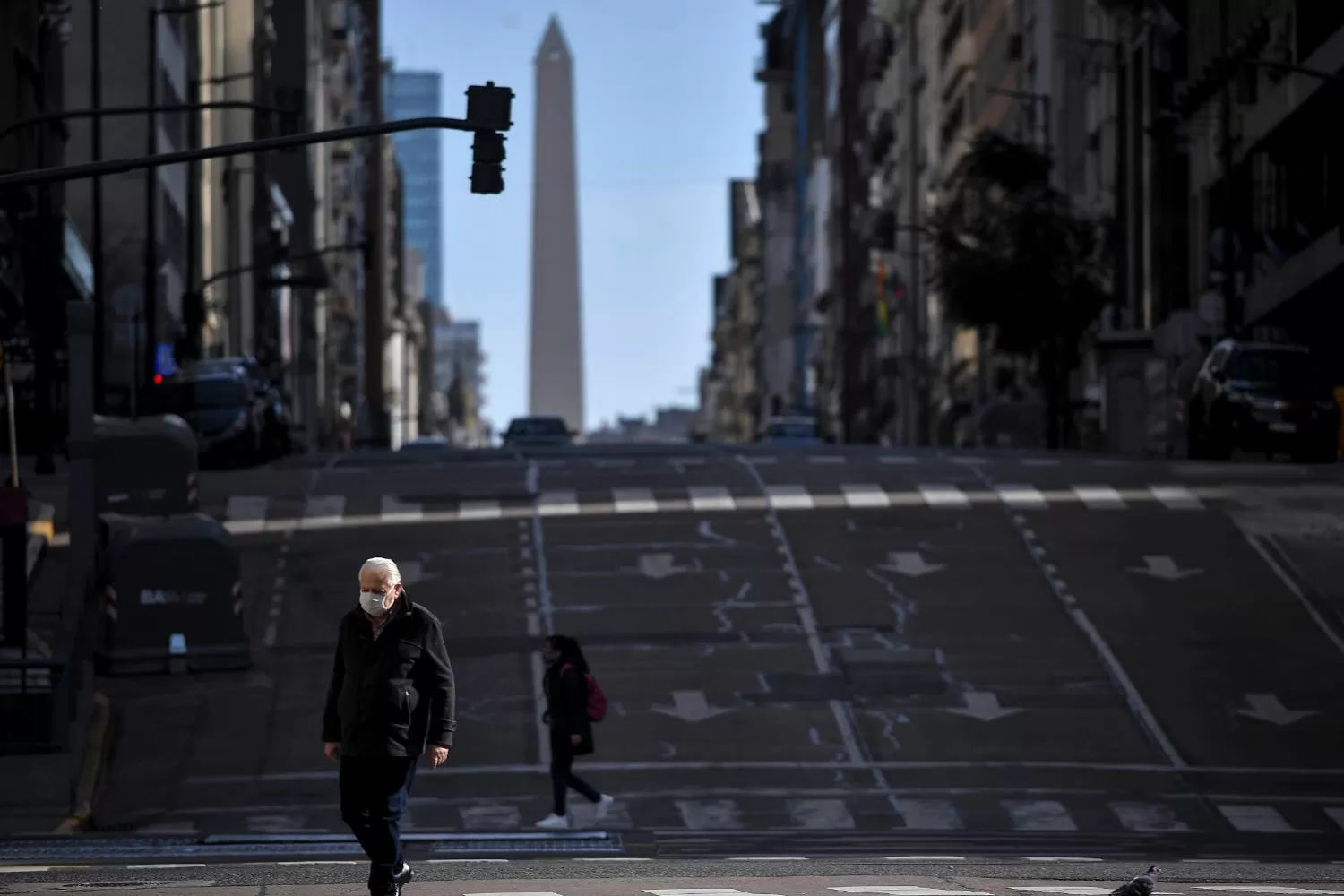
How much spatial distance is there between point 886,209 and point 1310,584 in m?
114

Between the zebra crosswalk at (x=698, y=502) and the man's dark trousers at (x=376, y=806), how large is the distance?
31260mm

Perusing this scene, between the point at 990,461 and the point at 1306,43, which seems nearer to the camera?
the point at 990,461

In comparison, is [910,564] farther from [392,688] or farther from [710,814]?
[392,688]

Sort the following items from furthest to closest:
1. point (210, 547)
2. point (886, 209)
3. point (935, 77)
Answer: point (886, 209) → point (935, 77) → point (210, 547)

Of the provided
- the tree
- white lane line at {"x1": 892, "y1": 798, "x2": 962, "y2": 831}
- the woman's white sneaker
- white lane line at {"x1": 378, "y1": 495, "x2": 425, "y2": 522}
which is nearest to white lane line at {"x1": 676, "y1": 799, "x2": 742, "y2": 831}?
the woman's white sneaker

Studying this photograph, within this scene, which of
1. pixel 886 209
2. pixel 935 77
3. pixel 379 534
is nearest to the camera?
pixel 379 534

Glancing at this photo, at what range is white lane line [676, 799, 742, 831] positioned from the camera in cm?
2562

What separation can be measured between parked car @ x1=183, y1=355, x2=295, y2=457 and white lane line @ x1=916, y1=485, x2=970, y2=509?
14.7 metres

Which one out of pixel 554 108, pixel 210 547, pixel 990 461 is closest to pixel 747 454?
pixel 990 461

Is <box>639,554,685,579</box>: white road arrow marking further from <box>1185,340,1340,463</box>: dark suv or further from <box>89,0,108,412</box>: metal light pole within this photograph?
<box>1185,340,1340,463</box>: dark suv

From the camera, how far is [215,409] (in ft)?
179

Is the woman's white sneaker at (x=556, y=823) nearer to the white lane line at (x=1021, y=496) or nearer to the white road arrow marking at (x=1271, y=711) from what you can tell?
the white road arrow marking at (x=1271, y=711)

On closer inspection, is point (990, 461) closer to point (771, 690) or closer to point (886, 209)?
point (771, 690)

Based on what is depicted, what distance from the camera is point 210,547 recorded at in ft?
112
